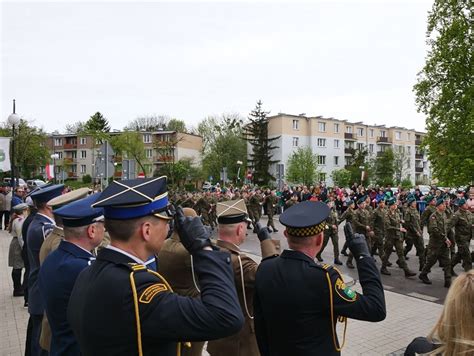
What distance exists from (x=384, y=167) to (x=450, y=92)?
131 feet

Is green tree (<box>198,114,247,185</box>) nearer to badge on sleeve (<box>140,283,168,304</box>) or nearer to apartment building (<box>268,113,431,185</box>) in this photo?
apartment building (<box>268,113,431,185</box>)

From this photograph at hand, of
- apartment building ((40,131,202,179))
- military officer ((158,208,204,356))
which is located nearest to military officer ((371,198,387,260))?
military officer ((158,208,204,356))

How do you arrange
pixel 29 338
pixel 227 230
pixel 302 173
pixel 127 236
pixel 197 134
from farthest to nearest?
pixel 197 134, pixel 302 173, pixel 29 338, pixel 227 230, pixel 127 236

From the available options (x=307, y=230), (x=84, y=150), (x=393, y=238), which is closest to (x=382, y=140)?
(x=84, y=150)

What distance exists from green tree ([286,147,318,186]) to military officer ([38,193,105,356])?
172ft

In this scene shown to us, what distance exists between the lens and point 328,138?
64.4 meters

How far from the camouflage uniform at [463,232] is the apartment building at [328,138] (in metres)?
46.9

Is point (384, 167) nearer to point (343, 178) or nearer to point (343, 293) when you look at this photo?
point (343, 178)

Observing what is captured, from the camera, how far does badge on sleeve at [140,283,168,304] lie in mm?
1716

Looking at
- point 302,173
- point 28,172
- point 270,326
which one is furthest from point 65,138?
point 270,326

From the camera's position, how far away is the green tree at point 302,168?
54.8m

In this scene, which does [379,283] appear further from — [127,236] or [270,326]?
[127,236]

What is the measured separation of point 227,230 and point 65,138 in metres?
87.1

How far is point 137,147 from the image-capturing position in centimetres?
5884
